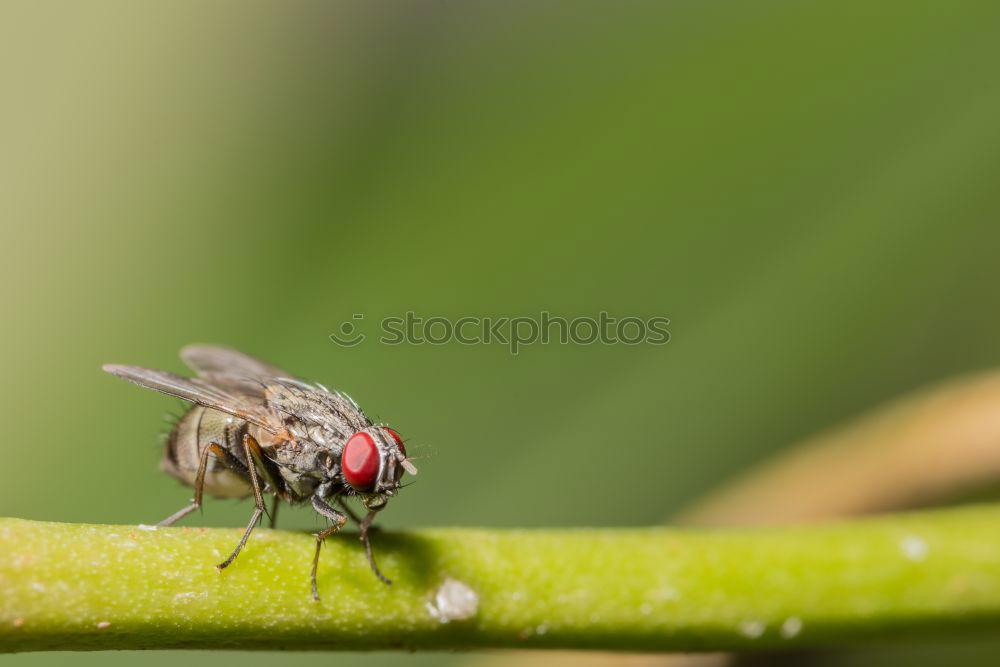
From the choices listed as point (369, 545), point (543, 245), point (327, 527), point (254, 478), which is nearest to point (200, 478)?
point (254, 478)

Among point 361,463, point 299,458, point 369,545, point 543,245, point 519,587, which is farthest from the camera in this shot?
point 543,245

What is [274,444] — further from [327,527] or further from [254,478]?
[327,527]

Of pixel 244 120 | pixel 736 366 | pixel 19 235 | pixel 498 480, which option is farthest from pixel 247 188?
pixel 736 366

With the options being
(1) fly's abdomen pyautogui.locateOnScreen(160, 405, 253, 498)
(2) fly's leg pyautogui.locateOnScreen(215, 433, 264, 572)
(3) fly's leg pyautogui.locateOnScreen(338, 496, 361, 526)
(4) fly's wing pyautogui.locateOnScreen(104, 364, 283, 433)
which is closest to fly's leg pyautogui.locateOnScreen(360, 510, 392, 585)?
(2) fly's leg pyautogui.locateOnScreen(215, 433, 264, 572)

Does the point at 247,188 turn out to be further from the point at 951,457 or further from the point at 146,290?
the point at 951,457

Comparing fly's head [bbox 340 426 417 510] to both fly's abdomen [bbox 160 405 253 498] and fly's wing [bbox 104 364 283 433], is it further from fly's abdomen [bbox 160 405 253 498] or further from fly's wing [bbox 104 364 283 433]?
fly's abdomen [bbox 160 405 253 498]
